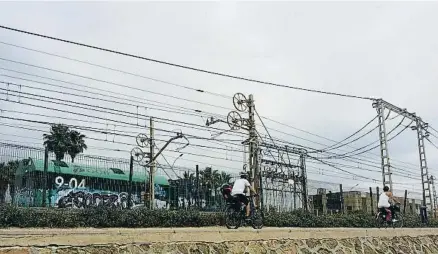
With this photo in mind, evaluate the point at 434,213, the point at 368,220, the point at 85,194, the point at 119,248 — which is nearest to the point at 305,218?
the point at 368,220

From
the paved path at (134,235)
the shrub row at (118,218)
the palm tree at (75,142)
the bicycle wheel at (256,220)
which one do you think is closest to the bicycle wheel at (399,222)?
the shrub row at (118,218)

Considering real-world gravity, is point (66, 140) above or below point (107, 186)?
above

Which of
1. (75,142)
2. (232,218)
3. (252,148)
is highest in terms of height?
(75,142)

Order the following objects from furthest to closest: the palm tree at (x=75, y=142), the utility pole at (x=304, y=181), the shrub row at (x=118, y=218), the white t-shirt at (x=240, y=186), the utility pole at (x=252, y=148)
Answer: the palm tree at (x=75, y=142)
the utility pole at (x=304, y=181)
the utility pole at (x=252, y=148)
the white t-shirt at (x=240, y=186)
the shrub row at (x=118, y=218)

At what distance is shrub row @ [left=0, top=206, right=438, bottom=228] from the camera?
10.6 m

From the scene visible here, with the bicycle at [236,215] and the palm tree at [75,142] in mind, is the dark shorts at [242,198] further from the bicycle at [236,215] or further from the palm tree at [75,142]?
the palm tree at [75,142]

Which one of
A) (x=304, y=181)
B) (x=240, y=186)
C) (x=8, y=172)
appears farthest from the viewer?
(x=304, y=181)

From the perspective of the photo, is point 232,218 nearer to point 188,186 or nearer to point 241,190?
point 241,190

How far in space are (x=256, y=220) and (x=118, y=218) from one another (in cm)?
386

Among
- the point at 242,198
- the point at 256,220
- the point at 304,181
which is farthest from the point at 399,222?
the point at 242,198

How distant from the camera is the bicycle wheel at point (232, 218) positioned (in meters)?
12.8

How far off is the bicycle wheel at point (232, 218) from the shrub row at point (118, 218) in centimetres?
160

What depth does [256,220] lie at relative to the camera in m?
13.6

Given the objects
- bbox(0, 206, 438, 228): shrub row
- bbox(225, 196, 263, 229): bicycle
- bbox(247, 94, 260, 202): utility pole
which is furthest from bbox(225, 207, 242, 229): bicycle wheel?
bbox(247, 94, 260, 202): utility pole
